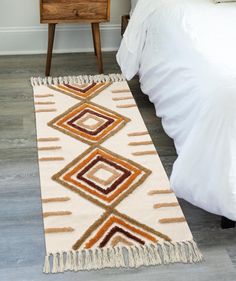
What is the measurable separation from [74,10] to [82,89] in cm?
44

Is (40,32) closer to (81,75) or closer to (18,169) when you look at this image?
(81,75)

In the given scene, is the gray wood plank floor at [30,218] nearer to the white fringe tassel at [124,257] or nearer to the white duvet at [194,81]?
the white fringe tassel at [124,257]

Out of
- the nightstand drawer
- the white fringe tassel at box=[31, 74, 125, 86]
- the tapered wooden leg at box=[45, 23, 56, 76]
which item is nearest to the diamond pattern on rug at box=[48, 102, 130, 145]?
the white fringe tassel at box=[31, 74, 125, 86]

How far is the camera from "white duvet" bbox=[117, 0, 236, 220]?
5.83 ft

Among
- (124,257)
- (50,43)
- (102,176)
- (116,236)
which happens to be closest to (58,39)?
(50,43)

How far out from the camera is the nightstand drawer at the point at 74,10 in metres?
2.90

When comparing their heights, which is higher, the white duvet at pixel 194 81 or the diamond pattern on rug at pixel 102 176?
the white duvet at pixel 194 81

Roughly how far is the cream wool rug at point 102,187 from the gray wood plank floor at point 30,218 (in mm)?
36

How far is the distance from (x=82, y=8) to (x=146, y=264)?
164 centimetres

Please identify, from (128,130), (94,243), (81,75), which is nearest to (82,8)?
(81,75)

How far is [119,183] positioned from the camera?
2227 mm

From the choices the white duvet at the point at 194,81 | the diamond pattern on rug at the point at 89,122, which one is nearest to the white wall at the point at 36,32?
the white duvet at the point at 194,81

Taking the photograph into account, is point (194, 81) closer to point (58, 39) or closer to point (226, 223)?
point (226, 223)

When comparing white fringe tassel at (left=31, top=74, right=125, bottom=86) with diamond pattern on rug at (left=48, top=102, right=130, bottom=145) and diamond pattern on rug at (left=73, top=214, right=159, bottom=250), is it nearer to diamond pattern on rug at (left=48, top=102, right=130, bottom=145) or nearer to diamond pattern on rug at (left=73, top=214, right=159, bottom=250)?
diamond pattern on rug at (left=48, top=102, right=130, bottom=145)
